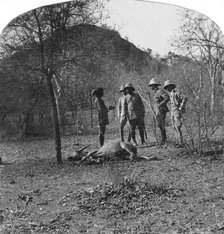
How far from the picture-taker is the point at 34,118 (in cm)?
281

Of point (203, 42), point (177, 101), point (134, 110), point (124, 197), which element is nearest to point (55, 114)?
point (134, 110)

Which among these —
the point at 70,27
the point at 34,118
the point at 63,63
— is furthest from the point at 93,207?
the point at 70,27

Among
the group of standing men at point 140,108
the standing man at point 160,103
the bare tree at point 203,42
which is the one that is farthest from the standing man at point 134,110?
the bare tree at point 203,42

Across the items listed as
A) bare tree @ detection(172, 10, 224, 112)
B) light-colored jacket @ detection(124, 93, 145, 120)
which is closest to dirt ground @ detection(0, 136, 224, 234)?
light-colored jacket @ detection(124, 93, 145, 120)

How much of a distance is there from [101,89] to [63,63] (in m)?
0.30

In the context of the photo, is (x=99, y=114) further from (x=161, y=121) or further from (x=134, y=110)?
(x=161, y=121)

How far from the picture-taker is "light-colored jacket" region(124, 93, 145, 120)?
9.30ft

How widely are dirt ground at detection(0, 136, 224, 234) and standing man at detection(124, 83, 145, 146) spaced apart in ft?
0.49

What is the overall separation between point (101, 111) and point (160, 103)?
408 millimetres

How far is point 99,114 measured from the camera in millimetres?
2816

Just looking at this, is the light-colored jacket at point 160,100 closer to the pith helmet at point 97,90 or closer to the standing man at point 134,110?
the standing man at point 134,110

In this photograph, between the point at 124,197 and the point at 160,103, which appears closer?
the point at 124,197

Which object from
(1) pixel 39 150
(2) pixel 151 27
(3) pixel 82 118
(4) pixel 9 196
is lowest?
(4) pixel 9 196

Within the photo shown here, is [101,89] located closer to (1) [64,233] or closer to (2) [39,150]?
(2) [39,150]
